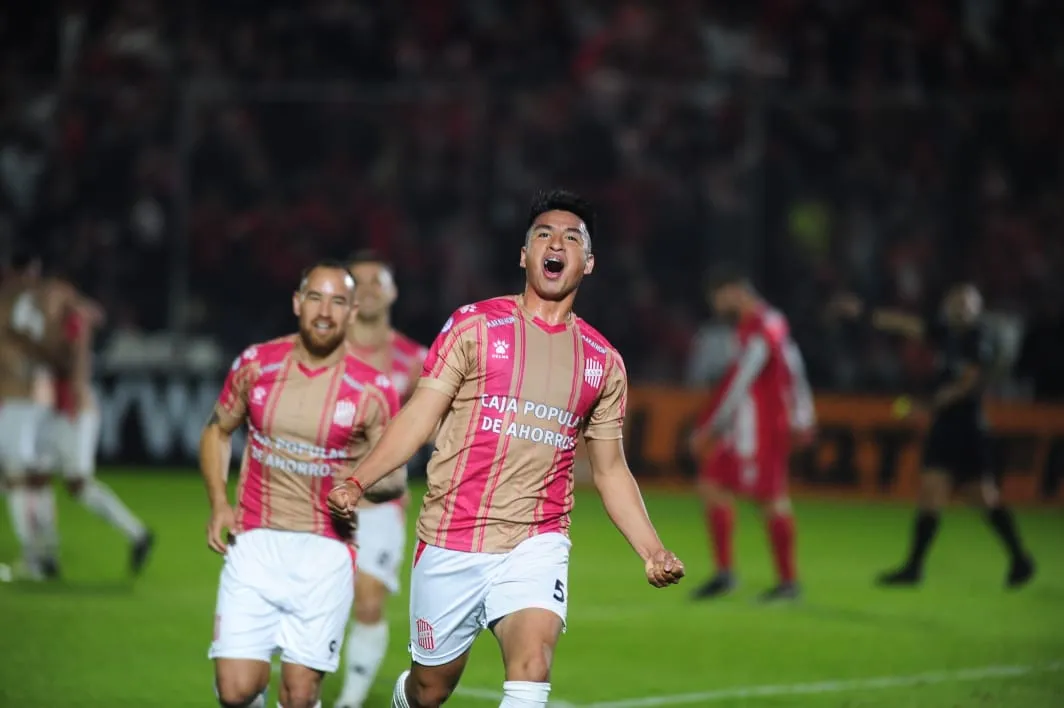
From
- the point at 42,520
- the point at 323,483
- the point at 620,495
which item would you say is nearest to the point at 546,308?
the point at 620,495

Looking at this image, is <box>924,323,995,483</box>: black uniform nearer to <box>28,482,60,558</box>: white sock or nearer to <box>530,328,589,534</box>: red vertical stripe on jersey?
<box>28,482,60,558</box>: white sock

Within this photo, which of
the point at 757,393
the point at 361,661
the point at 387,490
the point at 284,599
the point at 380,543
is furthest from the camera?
the point at 757,393

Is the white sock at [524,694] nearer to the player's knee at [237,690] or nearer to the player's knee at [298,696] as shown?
the player's knee at [298,696]

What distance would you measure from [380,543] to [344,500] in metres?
2.96

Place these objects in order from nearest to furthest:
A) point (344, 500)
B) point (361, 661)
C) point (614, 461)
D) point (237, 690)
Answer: point (344, 500) → point (614, 461) → point (237, 690) → point (361, 661)

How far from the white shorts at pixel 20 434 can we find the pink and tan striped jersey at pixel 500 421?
7823 millimetres

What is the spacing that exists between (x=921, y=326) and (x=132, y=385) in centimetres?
1037

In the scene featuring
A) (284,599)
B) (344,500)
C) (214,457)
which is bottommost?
(284,599)

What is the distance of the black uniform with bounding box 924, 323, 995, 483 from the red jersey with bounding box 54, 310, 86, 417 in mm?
6768

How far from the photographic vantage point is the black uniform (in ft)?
43.1

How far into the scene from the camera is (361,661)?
7.91 metres

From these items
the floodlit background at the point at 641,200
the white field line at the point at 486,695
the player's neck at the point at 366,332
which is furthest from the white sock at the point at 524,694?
the floodlit background at the point at 641,200

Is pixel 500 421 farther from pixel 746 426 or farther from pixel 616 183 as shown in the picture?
pixel 616 183

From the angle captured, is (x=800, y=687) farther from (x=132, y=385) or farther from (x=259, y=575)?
(x=132, y=385)
